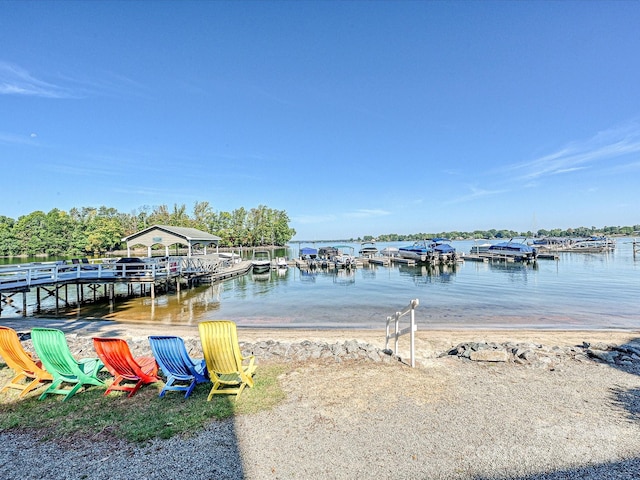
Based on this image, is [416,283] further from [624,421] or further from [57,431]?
[57,431]

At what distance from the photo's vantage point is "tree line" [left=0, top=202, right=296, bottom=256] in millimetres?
75375

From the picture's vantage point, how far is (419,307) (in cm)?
1641

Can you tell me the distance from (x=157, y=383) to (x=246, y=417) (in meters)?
2.08

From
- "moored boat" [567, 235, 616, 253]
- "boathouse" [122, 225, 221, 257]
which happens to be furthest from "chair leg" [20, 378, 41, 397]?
"moored boat" [567, 235, 616, 253]

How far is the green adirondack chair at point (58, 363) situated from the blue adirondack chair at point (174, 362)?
1167 millimetres

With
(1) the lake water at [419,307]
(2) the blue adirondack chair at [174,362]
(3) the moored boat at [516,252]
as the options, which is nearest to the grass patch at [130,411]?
(2) the blue adirondack chair at [174,362]

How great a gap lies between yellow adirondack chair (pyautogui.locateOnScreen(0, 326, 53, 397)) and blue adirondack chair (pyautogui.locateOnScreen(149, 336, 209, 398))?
1.95 metres

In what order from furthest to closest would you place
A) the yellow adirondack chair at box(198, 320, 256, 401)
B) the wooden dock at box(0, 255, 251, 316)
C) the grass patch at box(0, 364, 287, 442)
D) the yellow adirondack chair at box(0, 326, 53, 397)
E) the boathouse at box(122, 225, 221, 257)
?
the boathouse at box(122, 225, 221, 257), the wooden dock at box(0, 255, 251, 316), the yellow adirondack chair at box(0, 326, 53, 397), the yellow adirondack chair at box(198, 320, 256, 401), the grass patch at box(0, 364, 287, 442)

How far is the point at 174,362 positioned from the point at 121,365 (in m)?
0.88

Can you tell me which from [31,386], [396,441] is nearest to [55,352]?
[31,386]

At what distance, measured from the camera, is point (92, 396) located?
16.1 feet

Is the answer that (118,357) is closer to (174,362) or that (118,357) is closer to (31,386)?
(174,362)

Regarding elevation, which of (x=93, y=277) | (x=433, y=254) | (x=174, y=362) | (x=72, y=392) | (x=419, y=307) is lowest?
(x=419, y=307)

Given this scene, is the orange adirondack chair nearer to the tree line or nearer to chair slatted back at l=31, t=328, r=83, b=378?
chair slatted back at l=31, t=328, r=83, b=378
